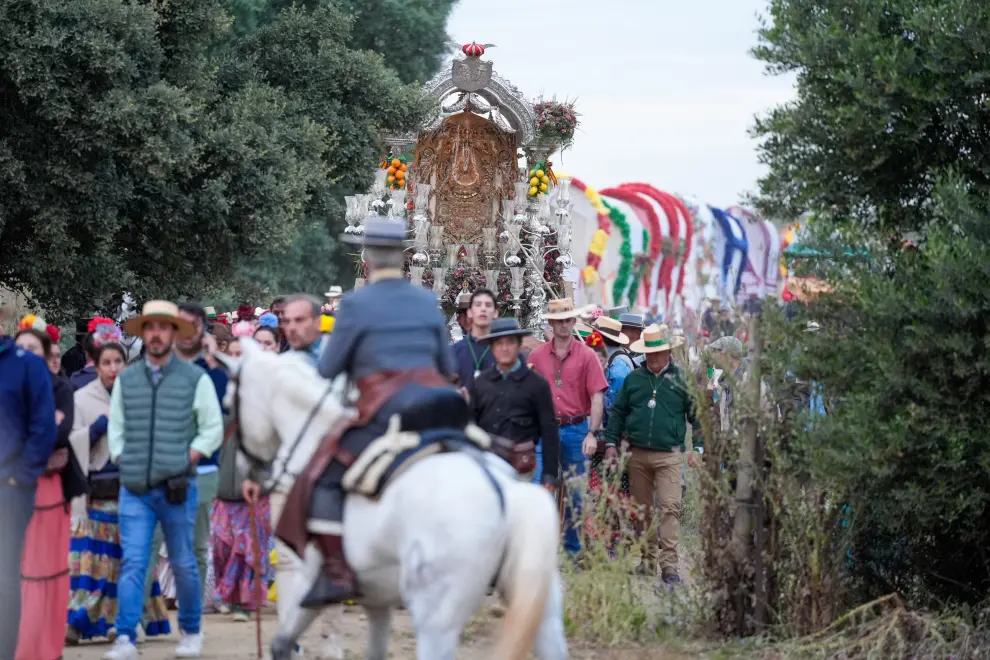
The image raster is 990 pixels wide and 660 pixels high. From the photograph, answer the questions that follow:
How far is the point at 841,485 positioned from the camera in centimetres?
813

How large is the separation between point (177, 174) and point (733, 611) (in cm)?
1413

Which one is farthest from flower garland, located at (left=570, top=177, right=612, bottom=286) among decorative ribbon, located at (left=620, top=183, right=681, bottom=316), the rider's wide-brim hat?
Result: the rider's wide-brim hat

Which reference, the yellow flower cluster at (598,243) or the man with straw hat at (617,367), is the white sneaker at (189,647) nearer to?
the man with straw hat at (617,367)

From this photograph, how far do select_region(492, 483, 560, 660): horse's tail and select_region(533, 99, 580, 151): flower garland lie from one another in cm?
2266

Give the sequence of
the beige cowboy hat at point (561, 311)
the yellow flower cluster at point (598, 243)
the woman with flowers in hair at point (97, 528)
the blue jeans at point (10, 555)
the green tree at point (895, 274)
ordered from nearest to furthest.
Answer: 1. the green tree at point (895, 274)
2. the blue jeans at point (10, 555)
3. the woman with flowers in hair at point (97, 528)
4. the beige cowboy hat at point (561, 311)
5. the yellow flower cluster at point (598, 243)

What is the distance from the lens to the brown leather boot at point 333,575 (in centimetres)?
613

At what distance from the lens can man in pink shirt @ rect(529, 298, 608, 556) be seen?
471 inches

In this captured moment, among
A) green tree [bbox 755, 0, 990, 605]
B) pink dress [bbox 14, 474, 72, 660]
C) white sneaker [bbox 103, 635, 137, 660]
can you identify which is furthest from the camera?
white sneaker [bbox 103, 635, 137, 660]

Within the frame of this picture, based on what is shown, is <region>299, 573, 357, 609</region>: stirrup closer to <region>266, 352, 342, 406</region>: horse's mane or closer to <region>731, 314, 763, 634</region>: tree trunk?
<region>266, 352, 342, 406</region>: horse's mane

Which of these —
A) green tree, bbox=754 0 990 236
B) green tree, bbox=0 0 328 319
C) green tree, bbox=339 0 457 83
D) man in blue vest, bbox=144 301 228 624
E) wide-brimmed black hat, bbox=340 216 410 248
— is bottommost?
man in blue vest, bbox=144 301 228 624

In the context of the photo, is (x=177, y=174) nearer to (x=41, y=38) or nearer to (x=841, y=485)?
(x=41, y=38)

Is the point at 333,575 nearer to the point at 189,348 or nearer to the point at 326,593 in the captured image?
the point at 326,593

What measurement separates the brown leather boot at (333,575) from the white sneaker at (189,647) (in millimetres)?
2992

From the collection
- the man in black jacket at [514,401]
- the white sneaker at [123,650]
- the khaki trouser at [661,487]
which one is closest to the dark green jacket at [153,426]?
the white sneaker at [123,650]
